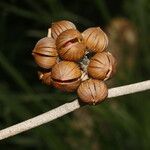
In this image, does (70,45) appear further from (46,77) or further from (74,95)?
(74,95)

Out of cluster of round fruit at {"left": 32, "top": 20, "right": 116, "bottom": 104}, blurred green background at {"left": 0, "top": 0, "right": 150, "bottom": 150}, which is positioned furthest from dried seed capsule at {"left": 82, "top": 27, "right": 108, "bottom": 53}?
blurred green background at {"left": 0, "top": 0, "right": 150, "bottom": 150}

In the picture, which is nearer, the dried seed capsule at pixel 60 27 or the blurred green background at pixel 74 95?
the dried seed capsule at pixel 60 27

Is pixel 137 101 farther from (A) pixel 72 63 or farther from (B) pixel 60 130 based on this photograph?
(A) pixel 72 63

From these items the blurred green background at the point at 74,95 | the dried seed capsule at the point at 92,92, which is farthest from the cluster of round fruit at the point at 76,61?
the blurred green background at the point at 74,95

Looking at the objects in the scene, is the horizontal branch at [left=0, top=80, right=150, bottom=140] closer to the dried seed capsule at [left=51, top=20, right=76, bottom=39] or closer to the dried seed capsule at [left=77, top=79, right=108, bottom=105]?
the dried seed capsule at [left=77, top=79, right=108, bottom=105]

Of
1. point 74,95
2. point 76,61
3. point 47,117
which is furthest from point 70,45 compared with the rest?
point 74,95

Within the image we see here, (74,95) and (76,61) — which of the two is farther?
(74,95)

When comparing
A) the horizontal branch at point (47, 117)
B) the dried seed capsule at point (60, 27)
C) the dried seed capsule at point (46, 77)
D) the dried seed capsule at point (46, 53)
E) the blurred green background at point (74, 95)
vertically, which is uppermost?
the dried seed capsule at point (60, 27)

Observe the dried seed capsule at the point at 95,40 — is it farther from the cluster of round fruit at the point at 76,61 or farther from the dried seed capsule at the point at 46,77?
the dried seed capsule at the point at 46,77
